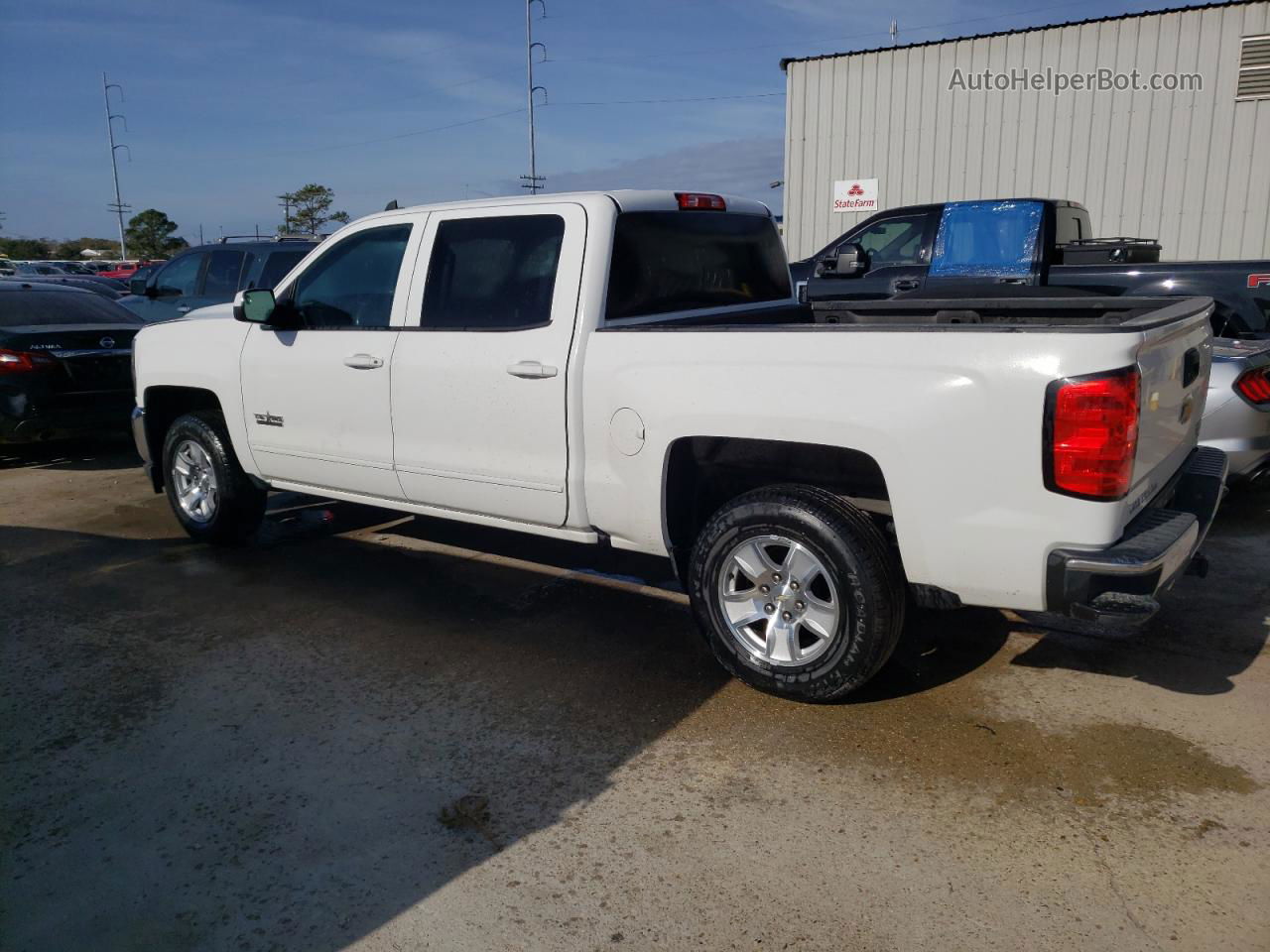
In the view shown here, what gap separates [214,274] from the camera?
35.4ft

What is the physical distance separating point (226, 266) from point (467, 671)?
7.85m

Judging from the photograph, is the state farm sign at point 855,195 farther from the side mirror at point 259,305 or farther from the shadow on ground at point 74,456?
the side mirror at point 259,305

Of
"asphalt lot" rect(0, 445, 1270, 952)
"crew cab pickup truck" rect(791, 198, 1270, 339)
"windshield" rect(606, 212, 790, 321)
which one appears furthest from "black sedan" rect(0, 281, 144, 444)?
"crew cab pickup truck" rect(791, 198, 1270, 339)

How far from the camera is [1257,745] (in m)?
3.53

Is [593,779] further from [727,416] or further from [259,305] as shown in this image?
[259,305]

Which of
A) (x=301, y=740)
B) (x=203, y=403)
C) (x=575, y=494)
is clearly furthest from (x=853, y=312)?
(x=203, y=403)

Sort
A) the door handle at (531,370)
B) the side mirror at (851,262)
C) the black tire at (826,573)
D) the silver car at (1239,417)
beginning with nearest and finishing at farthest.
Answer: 1. the black tire at (826,573)
2. the door handle at (531,370)
3. the silver car at (1239,417)
4. the side mirror at (851,262)

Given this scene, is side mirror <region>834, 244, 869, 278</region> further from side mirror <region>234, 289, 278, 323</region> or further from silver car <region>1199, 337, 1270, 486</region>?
side mirror <region>234, 289, 278, 323</region>

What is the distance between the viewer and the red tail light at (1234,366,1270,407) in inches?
220

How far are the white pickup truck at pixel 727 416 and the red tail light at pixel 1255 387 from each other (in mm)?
1505

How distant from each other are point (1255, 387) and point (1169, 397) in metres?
2.51

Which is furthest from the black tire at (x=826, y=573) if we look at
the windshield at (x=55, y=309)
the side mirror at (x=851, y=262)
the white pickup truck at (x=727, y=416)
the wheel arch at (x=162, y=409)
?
the windshield at (x=55, y=309)

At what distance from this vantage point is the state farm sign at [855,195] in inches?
640

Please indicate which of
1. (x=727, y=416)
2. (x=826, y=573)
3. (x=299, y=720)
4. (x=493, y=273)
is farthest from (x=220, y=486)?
(x=826, y=573)
